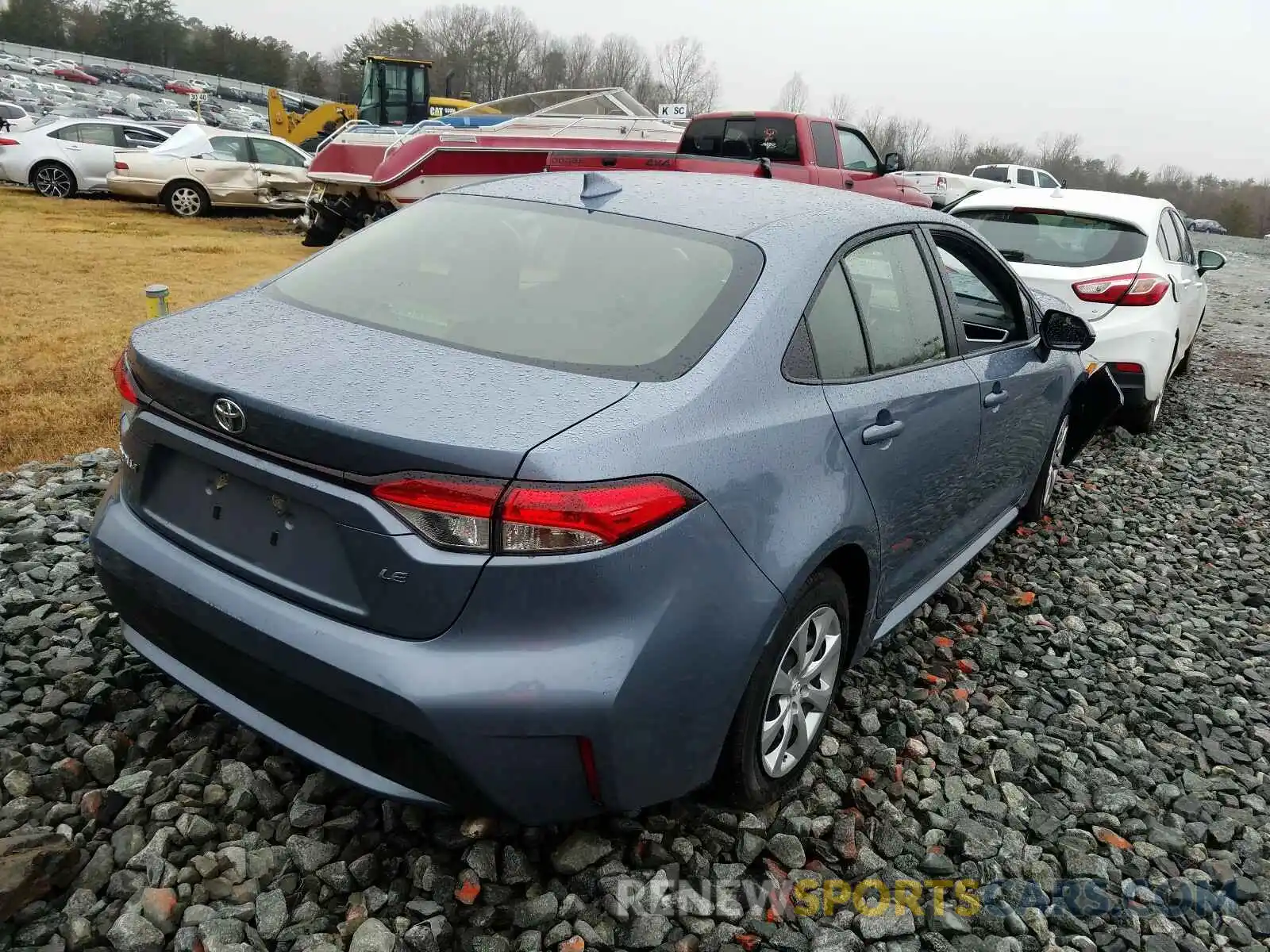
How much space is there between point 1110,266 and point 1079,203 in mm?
655

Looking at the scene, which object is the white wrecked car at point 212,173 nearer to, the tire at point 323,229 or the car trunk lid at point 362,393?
the tire at point 323,229

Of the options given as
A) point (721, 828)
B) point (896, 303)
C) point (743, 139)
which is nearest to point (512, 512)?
point (721, 828)

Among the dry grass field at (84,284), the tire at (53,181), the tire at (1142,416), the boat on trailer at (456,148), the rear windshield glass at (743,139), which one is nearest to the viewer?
the dry grass field at (84,284)

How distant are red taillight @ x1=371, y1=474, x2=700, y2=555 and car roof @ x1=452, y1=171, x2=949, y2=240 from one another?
109 centimetres

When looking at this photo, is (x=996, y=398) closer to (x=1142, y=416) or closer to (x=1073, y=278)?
(x=1073, y=278)

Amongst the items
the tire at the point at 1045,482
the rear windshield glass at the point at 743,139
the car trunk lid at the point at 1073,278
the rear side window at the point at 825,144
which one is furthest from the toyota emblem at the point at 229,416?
the rear side window at the point at 825,144

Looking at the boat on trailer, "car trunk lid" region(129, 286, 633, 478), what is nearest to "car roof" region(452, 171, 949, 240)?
"car trunk lid" region(129, 286, 633, 478)

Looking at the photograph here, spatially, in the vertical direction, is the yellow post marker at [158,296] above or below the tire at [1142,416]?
above

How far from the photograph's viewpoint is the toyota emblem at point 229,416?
1.94 metres

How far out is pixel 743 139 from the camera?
11438mm

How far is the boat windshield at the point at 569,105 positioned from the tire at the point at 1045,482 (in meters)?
10.1

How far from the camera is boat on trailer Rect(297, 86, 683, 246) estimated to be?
12062mm

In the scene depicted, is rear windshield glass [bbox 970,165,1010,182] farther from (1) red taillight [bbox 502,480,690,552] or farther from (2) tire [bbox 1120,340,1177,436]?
(1) red taillight [bbox 502,480,690,552]

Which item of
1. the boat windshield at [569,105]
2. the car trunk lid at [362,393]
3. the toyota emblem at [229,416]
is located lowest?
the toyota emblem at [229,416]
